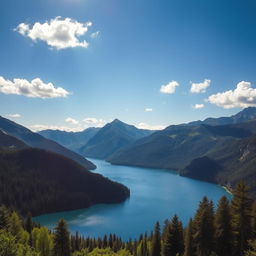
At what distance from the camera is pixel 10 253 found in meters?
38.1

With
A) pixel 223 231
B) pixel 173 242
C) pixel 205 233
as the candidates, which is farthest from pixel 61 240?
pixel 223 231

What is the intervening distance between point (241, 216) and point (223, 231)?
5239 millimetres

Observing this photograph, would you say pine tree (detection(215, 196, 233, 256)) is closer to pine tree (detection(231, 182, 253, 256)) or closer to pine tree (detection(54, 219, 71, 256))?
pine tree (detection(231, 182, 253, 256))

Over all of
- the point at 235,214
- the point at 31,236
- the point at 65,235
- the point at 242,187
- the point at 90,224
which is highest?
the point at 242,187

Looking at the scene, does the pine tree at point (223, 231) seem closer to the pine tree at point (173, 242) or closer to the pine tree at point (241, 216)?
the pine tree at point (241, 216)

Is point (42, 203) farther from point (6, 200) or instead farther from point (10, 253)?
point (10, 253)

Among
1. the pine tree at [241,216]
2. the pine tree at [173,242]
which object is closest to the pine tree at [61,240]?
the pine tree at [173,242]

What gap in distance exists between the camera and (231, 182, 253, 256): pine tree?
5105 centimetres

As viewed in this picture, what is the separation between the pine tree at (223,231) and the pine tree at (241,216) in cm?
113

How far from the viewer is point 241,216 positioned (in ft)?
170

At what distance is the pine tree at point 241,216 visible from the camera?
51.0m

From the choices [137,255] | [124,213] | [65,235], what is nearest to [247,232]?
[65,235]

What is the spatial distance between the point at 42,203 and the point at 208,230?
16132 centimetres

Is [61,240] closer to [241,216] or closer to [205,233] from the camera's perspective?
[205,233]
